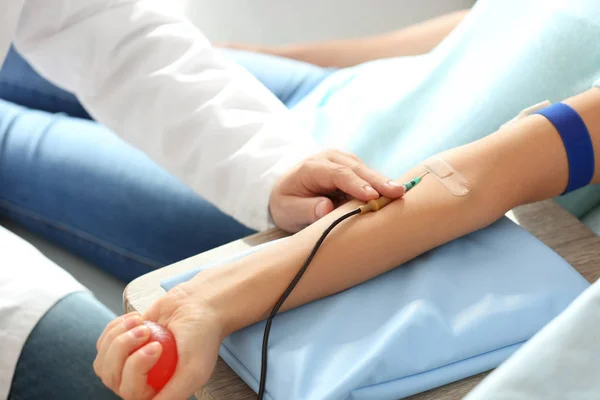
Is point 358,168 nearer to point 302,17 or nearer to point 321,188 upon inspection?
point 321,188

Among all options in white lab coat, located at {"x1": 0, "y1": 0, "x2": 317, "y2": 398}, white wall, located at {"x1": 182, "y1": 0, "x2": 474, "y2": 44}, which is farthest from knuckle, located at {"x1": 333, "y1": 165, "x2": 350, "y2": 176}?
white wall, located at {"x1": 182, "y1": 0, "x2": 474, "y2": 44}

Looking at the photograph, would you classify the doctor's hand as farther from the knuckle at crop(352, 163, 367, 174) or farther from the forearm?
the forearm

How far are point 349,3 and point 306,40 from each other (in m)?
0.24

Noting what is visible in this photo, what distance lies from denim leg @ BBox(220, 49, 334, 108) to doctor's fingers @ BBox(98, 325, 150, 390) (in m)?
0.84

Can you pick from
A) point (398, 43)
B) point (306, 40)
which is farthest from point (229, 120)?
point (306, 40)

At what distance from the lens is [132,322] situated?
534mm

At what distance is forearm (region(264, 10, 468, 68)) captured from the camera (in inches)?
52.9

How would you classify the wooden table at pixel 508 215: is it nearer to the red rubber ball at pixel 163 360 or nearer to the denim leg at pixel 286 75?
the red rubber ball at pixel 163 360

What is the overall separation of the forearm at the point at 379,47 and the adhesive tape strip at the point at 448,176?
0.70 metres

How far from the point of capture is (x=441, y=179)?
2.21 ft

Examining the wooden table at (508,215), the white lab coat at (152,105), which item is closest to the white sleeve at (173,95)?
the white lab coat at (152,105)

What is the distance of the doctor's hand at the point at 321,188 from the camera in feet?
2.19

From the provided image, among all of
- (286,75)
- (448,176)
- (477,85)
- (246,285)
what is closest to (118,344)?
(246,285)

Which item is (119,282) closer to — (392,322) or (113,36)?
(113,36)
